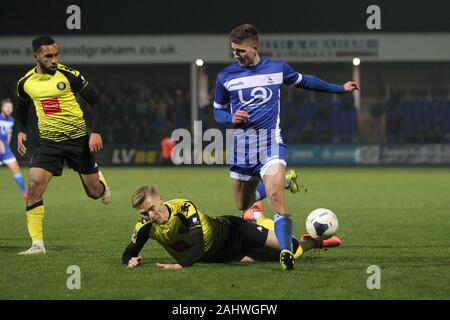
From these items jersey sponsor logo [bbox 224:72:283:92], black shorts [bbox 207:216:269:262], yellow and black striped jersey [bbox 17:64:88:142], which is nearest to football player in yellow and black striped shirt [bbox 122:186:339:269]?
black shorts [bbox 207:216:269:262]

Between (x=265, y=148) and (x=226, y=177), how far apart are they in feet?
54.1

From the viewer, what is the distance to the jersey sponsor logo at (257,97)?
26.7ft

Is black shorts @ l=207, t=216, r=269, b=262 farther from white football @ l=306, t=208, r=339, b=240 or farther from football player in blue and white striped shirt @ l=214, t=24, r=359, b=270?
white football @ l=306, t=208, r=339, b=240

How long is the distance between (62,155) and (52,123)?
0.35 m

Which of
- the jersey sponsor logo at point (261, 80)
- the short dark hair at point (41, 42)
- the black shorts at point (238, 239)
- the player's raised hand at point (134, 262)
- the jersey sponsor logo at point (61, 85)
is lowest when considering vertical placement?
the player's raised hand at point (134, 262)

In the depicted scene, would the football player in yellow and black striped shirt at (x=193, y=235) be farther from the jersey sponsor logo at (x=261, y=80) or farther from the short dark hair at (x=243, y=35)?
the short dark hair at (x=243, y=35)

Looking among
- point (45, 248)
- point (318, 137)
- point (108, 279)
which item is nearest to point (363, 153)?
point (318, 137)

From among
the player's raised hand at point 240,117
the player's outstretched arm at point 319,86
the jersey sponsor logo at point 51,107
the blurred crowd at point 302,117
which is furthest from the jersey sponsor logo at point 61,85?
the blurred crowd at point 302,117

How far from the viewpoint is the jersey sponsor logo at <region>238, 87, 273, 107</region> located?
8.14m

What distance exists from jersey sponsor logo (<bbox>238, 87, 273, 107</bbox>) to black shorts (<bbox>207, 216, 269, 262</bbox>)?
1084 mm

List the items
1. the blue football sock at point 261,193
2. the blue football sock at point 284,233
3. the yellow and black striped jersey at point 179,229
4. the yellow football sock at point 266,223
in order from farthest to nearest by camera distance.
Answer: the blue football sock at point 261,193
the yellow football sock at point 266,223
the blue football sock at point 284,233
the yellow and black striped jersey at point 179,229

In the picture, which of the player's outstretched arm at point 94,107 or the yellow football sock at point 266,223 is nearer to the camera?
the yellow football sock at point 266,223

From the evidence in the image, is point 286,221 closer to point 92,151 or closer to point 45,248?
point 92,151

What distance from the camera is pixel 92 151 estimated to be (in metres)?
9.33
